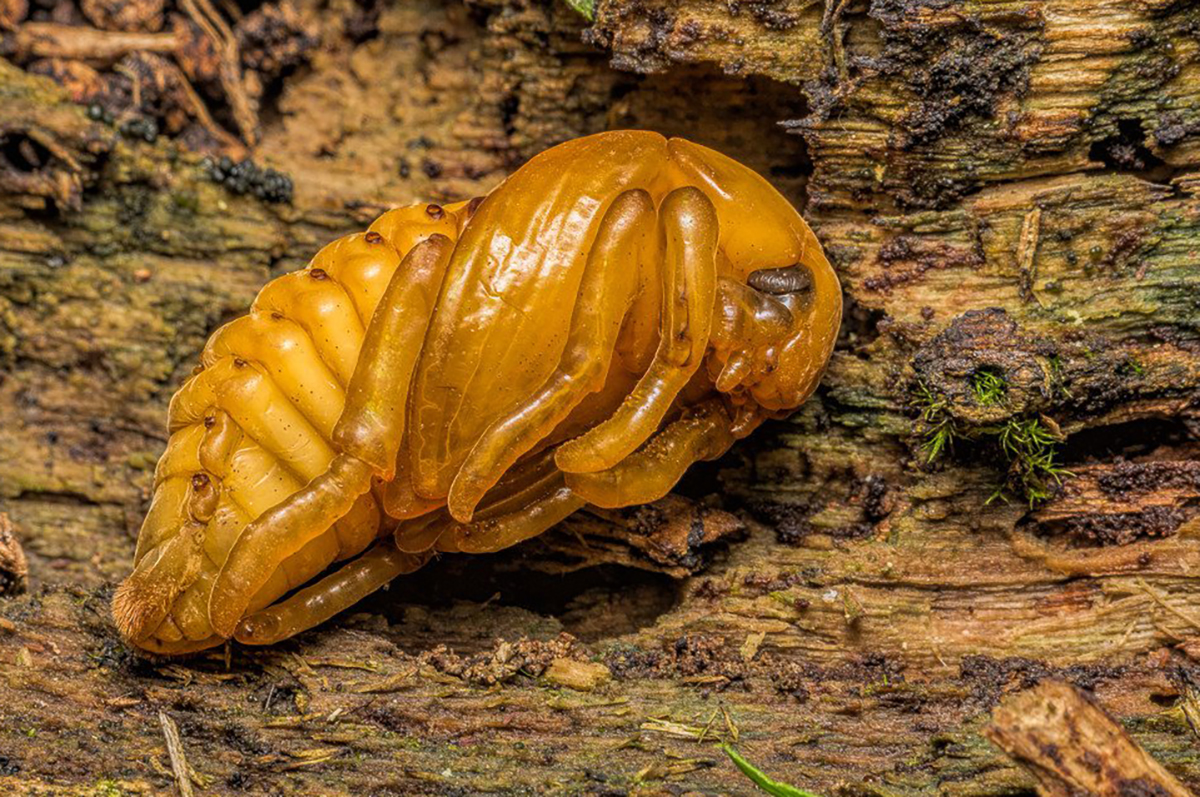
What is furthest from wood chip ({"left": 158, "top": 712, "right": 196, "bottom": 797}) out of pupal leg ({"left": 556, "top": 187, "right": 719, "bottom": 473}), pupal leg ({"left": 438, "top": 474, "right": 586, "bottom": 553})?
pupal leg ({"left": 556, "top": 187, "right": 719, "bottom": 473})

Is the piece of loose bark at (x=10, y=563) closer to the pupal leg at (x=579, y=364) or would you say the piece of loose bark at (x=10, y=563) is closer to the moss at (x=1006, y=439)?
the pupal leg at (x=579, y=364)

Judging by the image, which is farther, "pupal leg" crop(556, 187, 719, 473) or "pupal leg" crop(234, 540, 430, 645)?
"pupal leg" crop(234, 540, 430, 645)

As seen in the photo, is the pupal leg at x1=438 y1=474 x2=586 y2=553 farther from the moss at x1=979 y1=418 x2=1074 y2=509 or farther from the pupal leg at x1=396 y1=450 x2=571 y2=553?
the moss at x1=979 y1=418 x2=1074 y2=509

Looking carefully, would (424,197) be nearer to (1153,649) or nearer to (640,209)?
(640,209)

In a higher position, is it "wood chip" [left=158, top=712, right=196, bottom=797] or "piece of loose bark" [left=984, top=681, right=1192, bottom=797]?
"piece of loose bark" [left=984, top=681, right=1192, bottom=797]

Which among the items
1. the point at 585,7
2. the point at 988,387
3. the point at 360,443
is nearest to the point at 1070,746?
the point at 988,387
